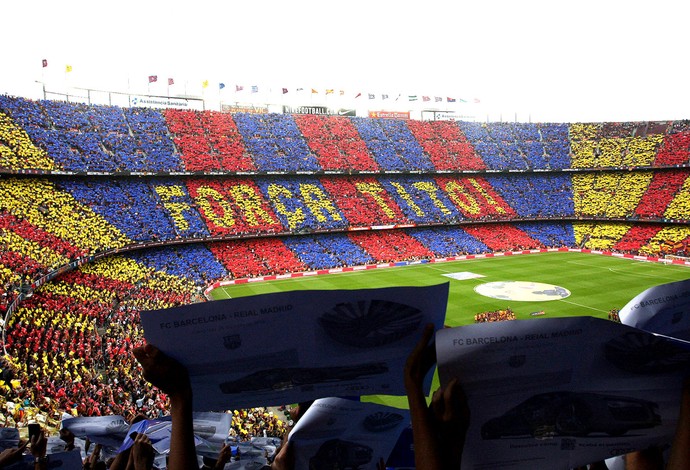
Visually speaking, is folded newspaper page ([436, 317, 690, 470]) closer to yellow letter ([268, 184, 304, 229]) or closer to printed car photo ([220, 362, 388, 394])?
printed car photo ([220, 362, 388, 394])

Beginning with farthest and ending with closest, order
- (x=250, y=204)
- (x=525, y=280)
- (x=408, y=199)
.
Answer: (x=408, y=199)
(x=250, y=204)
(x=525, y=280)

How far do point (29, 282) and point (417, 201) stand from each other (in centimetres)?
4571

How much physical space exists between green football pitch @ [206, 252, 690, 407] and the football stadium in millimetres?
316

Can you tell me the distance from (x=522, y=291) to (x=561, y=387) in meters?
38.6

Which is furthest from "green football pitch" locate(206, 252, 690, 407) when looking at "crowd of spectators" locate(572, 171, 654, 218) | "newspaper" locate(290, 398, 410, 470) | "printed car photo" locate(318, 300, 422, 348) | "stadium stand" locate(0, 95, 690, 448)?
"printed car photo" locate(318, 300, 422, 348)

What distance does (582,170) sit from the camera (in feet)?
233

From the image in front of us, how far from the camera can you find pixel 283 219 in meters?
54.5

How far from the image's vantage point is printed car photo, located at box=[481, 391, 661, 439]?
324cm

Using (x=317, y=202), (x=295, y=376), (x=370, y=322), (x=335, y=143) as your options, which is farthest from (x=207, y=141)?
(x=370, y=322)

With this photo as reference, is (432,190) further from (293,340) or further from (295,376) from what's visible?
(293,340)

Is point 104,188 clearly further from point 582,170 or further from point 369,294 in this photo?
point 582,170

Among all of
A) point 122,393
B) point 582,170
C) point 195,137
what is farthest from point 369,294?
point 582,170

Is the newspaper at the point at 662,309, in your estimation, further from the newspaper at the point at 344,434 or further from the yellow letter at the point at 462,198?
the yellow letter at the point at 462,198

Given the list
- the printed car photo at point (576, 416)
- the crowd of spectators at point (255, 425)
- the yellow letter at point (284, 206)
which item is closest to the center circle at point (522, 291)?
the yellow letter at point (284, 206)
